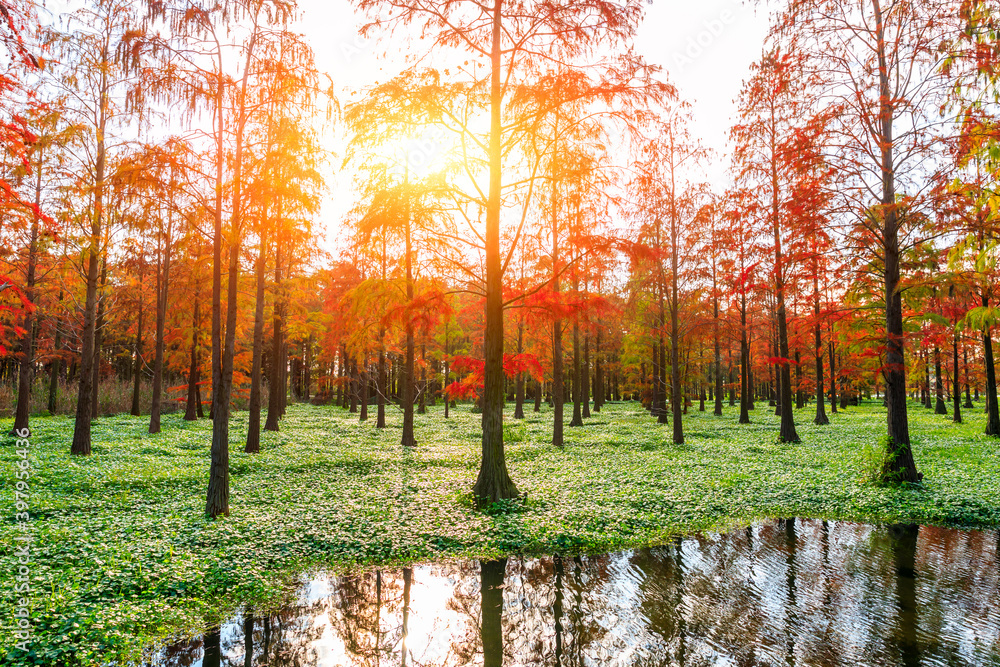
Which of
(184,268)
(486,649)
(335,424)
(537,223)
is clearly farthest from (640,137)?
(184,268)

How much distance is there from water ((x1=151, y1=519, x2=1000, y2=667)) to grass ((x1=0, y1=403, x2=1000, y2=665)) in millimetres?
694

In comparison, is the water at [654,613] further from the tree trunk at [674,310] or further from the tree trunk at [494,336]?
the tree trunk at [674,310]

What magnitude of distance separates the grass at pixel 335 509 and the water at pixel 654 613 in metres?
0.69

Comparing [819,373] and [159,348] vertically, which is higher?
[159,348]

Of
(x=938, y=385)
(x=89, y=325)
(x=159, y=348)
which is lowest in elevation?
(x=938, y=385)

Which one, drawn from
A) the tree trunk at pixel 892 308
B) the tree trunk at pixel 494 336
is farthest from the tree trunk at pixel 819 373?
the tree trunk at pixel 494 336

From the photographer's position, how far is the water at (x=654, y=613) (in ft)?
16.6

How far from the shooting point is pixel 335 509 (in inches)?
387

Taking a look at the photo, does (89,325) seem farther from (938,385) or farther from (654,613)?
(938,385)

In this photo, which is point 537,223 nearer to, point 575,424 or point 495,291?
point 495,291

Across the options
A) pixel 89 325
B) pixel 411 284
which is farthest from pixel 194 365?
pixel 411 284

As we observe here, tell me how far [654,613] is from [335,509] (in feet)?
21.8

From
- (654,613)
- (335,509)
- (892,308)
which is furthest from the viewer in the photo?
(892,308)

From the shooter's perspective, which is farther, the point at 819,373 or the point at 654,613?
the point at 819,373
